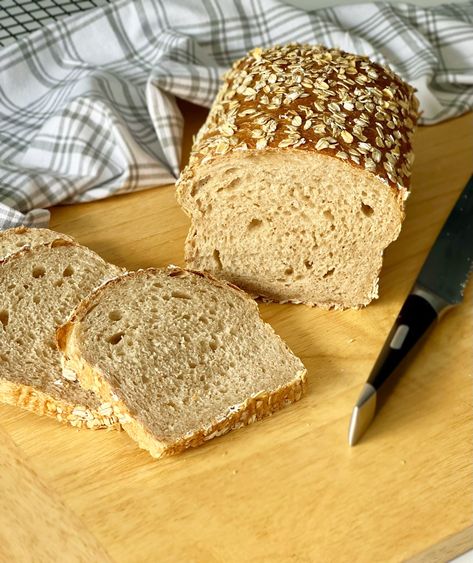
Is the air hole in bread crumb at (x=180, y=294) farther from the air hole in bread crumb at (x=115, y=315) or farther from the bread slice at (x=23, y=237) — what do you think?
the bread slice at (x=23, y=237)

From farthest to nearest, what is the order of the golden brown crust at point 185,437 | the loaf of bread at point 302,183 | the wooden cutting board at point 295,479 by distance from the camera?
the loaf of bread at point 302,183 < the golden brown crust at point 185,437 < the wooden cutting board at point 295,479

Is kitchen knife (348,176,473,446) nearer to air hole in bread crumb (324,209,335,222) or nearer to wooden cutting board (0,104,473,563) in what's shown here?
wooden cutting board (0,104,473,563)

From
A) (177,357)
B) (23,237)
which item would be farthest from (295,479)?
(23,237)

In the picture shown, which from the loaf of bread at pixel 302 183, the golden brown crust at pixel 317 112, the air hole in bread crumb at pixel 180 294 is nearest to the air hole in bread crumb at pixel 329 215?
the loaf of bread at pixel 302 183

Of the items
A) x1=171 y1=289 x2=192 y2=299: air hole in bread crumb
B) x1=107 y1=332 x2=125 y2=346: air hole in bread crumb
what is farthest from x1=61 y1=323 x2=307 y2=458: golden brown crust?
x1=171 y1=289 x2=192 y2=299: air hole in bread crumb

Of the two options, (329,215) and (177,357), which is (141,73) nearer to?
(329,215)
